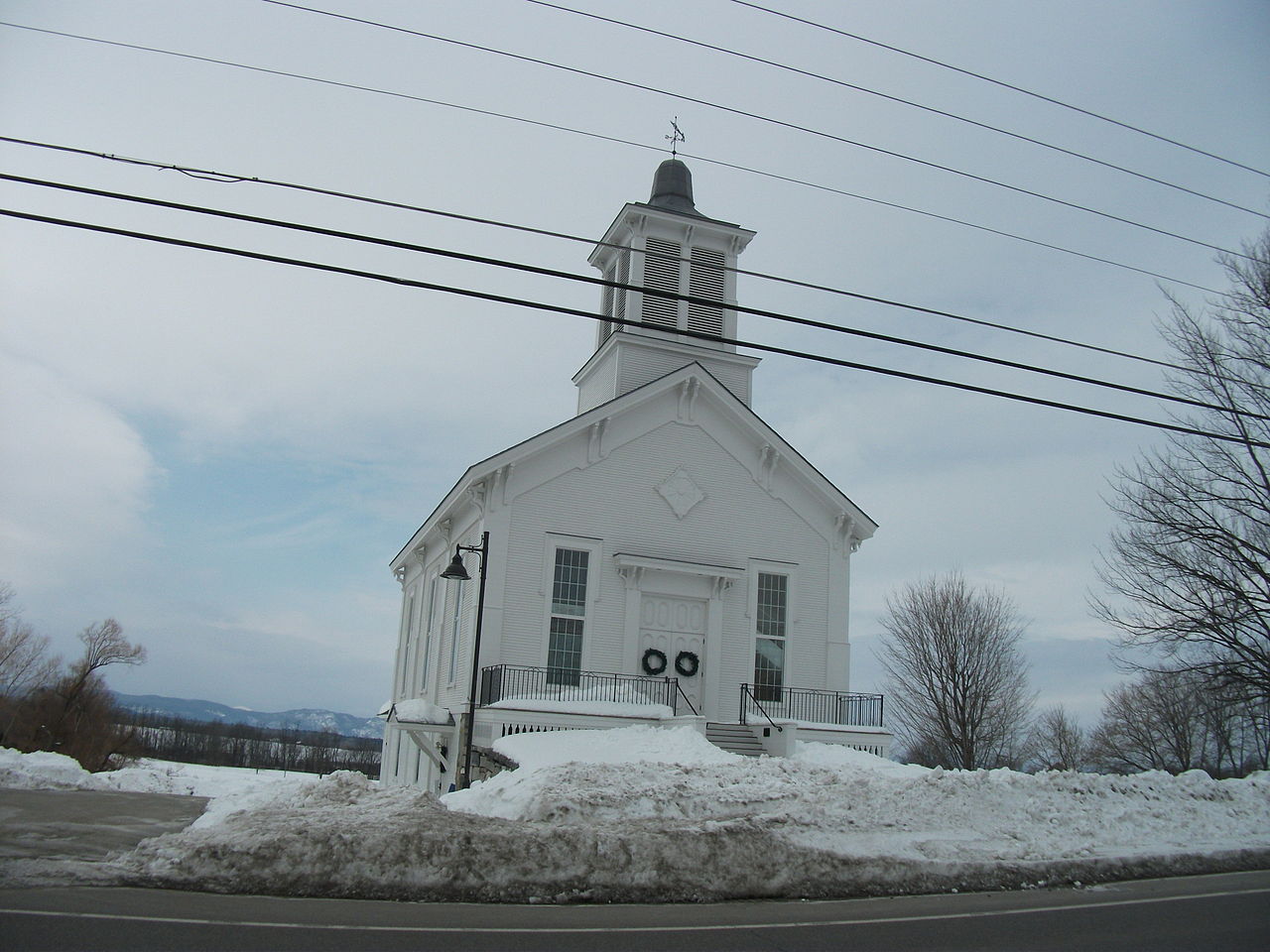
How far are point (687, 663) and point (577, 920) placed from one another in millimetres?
13151

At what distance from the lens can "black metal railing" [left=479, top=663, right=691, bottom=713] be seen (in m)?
20.2

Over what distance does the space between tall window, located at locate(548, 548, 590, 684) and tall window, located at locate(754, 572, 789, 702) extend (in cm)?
420

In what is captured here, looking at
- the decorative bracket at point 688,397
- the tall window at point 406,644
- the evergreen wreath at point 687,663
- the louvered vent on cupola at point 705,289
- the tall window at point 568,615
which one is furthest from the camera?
the tall window at point 406,644

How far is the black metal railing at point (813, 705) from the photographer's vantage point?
22578 mm

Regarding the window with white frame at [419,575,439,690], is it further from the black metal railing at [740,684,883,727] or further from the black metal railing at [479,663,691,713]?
the black metal railing at [740,684,883,727]

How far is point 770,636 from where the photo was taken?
76.5 feet

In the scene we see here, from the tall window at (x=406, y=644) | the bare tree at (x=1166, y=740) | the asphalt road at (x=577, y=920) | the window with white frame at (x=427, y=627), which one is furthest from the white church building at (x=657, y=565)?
the bare tree at (x=1166, y=740)

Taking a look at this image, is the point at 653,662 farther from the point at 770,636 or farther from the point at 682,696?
the point at 770,636

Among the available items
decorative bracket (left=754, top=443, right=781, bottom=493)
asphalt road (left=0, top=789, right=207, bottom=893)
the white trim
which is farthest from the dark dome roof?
asphalt road (left=0, top=789, right=207, bottom=893)

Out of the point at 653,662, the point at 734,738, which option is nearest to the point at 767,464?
the point at 653,662

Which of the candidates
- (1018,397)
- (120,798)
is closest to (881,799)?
(1018,397)

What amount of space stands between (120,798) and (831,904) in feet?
41.5

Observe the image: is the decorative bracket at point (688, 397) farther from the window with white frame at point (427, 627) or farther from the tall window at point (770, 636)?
the window with white frame at point (427, 627)

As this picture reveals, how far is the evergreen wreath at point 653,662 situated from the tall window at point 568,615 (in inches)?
57.5
